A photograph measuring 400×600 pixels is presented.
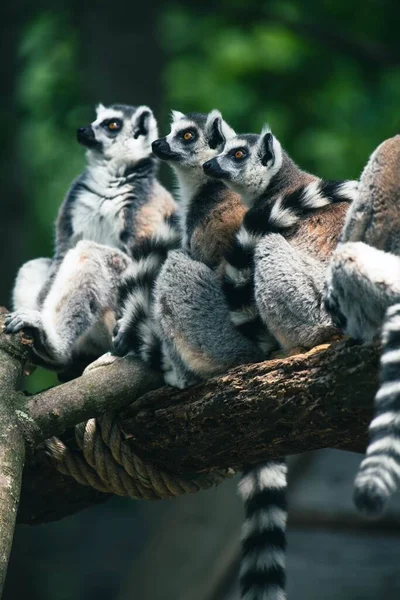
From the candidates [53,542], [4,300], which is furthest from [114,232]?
[53,542]

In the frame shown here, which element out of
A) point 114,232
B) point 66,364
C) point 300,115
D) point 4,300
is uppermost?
point 300,115

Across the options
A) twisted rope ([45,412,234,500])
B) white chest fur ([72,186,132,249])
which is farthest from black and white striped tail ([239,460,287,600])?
white chest fur ([72,186,132,249])

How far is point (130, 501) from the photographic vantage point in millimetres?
9570

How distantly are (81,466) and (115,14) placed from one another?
598 centimetres

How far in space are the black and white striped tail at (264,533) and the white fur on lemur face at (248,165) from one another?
1.41 m

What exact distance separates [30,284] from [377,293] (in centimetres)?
317

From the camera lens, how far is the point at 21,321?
505 cm

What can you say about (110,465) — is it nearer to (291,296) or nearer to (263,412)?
(263,412)

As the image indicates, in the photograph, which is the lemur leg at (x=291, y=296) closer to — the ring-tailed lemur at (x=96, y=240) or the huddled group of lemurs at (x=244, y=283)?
the huddled group of lemurs at (x=244, y=283)

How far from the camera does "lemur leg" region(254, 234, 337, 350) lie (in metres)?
4.17

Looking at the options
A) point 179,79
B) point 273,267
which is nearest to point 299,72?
point 179,79

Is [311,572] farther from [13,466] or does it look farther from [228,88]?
[228,88]

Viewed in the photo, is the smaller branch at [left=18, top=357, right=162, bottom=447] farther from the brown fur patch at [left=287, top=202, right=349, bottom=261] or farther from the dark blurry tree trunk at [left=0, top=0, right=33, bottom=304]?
the dark blurry tree trunk at [left=0, top=0, right=33, bottom=304]

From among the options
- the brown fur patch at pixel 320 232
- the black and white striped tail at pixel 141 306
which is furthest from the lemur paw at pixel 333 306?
the black and white striped tail at pixel 141 306
